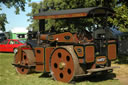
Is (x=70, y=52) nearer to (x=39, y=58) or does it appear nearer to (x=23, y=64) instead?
(x=39, y=58)

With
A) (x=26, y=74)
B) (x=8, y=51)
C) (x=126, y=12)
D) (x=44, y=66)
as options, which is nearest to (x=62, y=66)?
(x=44, y=66)

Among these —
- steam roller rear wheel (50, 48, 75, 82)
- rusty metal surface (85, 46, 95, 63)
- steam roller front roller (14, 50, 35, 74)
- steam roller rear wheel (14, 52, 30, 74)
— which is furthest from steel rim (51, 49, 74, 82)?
steam roller rear wheel (14, 52, 30, 74)

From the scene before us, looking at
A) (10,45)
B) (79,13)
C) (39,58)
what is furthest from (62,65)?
(10,45)

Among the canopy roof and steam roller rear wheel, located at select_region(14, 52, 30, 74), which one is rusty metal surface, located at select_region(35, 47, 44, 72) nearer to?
steam roller rear wheel, located at select_region(14, 52, 30, 74)

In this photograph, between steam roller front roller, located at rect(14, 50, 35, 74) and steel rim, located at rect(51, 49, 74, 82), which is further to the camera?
steam roller front roller, located at rect(14, 50, 35, 74)

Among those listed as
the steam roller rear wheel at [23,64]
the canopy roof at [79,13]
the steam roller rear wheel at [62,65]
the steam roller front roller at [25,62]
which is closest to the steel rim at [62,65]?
the steam roller rear wheel at [62,65]

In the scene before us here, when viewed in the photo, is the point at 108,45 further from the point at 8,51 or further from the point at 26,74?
the point at 8,51

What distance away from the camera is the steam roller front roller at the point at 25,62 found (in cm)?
944

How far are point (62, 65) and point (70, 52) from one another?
647 mm

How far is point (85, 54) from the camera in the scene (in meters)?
7.38

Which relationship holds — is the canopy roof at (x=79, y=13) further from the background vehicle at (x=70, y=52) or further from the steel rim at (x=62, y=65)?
the steel rim at (x=62, y=65)

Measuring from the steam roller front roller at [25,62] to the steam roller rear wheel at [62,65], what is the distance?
1482mm

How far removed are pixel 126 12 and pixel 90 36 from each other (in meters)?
4.33

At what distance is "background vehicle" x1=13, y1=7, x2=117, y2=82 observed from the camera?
751cm
